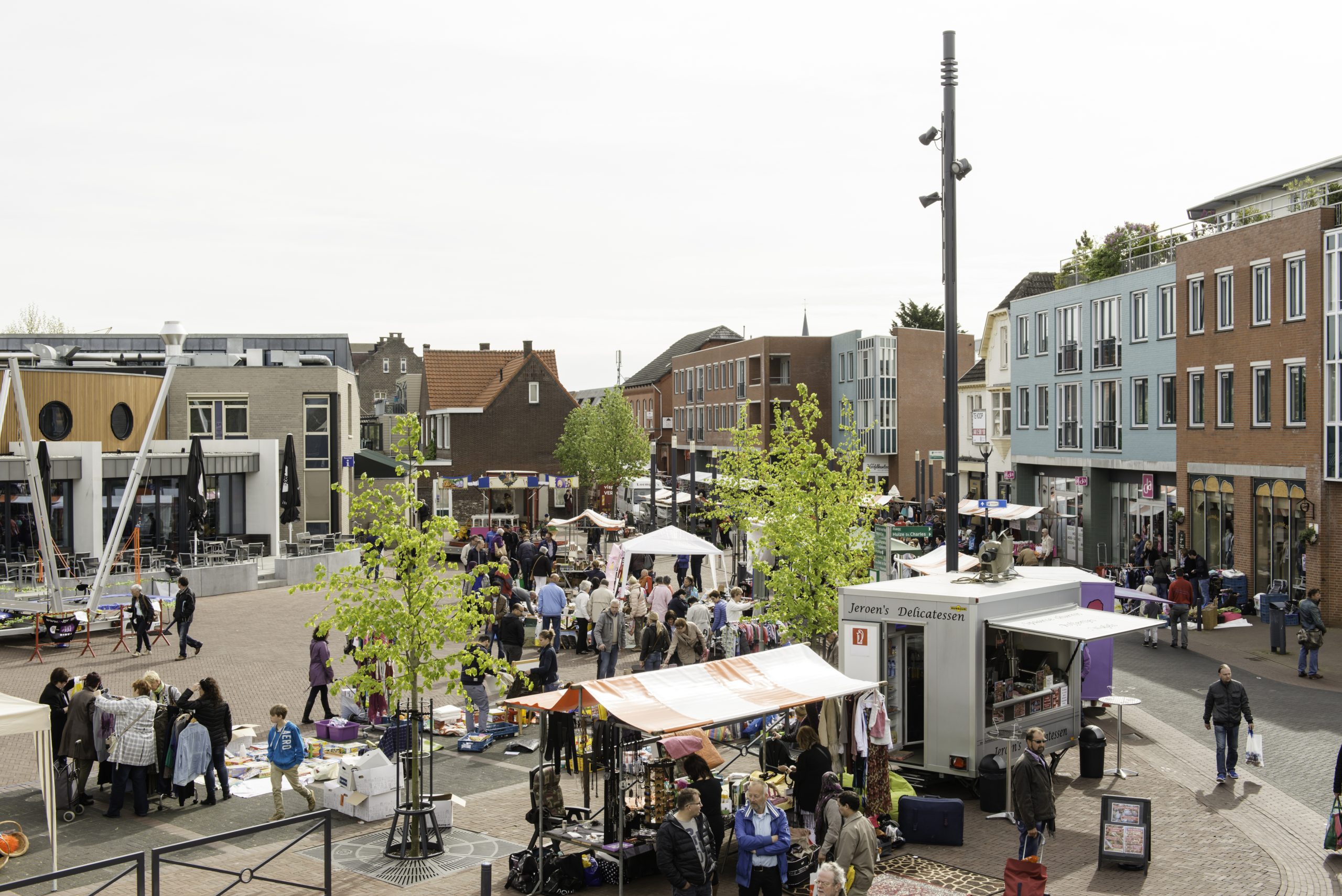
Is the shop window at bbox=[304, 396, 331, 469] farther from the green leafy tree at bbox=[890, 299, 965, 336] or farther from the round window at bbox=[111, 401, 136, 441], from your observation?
the green leafy tree at bbox=[890, 299, 965, 336]

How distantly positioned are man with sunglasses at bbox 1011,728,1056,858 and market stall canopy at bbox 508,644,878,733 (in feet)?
6.86

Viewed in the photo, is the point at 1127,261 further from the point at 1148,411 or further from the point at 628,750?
the point at 628,750

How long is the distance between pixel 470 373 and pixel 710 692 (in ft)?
201

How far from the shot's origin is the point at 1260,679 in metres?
22.1

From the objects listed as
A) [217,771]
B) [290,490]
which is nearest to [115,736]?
[217,771]

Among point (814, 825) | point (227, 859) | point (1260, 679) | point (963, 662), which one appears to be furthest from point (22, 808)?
point (1260, 679)

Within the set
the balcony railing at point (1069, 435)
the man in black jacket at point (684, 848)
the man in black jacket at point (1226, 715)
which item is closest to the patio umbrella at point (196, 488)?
the man in black jacket at point (684, 848)

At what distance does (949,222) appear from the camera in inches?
647

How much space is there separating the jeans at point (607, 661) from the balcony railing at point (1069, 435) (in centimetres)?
2765

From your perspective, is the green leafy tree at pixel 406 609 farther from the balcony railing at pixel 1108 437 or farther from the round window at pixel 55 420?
the balcony railing at pixel 1108 437

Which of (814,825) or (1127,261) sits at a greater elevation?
(1127,261)

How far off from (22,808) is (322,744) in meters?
4.16

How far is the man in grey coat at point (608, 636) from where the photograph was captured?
20.7m

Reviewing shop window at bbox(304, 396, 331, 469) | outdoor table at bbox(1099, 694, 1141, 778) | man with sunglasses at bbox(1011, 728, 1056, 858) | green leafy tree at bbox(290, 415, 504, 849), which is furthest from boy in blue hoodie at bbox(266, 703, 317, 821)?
shop window at bbox(304, 396, 331, 469)
